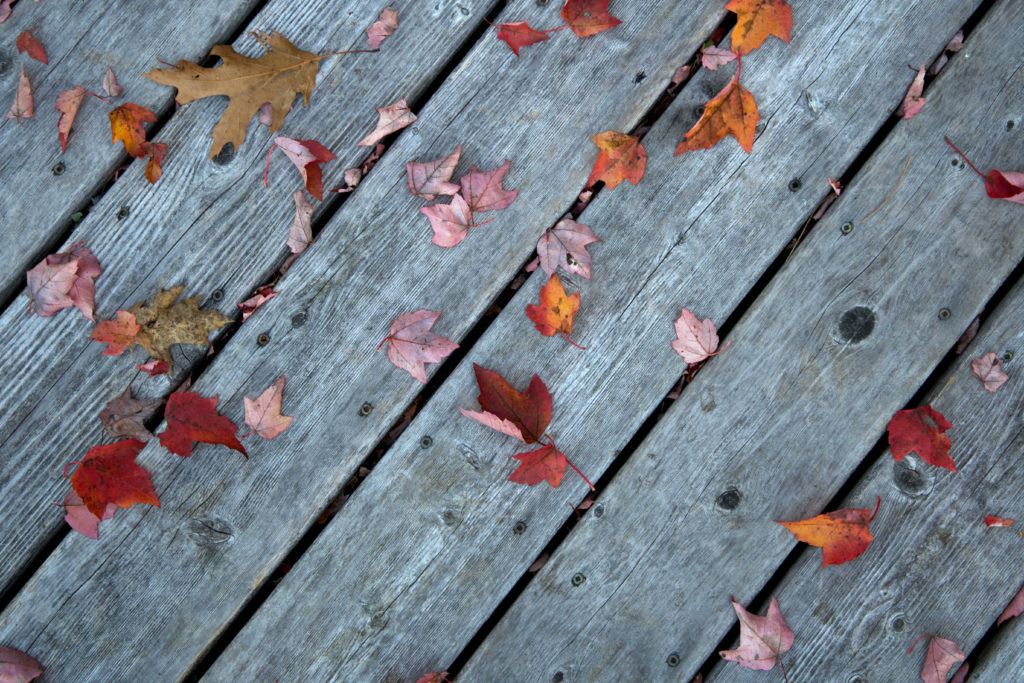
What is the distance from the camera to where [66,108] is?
5.72ft

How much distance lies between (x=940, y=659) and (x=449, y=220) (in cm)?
186

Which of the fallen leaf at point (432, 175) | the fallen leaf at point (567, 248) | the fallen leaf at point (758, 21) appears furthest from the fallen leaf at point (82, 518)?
the fallen leaf at point (758, 21)

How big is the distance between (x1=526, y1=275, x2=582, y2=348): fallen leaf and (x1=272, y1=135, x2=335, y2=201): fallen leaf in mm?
696

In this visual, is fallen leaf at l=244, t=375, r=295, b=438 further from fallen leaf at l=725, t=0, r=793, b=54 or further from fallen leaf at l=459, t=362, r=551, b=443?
fallen leaf at l=725, t=0, r=793, b=54

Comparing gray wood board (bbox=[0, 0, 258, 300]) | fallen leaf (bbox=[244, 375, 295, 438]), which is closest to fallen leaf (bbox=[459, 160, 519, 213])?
fallen leaf (bbox=[244, 375, 295, 438])

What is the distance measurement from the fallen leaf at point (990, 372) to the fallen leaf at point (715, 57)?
112cm

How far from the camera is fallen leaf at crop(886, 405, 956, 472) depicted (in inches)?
67.1

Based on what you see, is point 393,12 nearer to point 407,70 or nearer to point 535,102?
point 407,70

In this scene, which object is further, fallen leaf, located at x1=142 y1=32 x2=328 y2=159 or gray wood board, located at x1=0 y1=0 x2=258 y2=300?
gray wood board, located at x1=0 y1=0 x2=258 y2=300

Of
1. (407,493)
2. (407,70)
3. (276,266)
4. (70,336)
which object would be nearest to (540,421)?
(407,493)

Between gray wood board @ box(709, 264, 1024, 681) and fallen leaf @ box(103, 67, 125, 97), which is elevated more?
gray wood board @ box(709, 264, 1024, 681)

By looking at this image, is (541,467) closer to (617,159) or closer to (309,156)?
(617,159)

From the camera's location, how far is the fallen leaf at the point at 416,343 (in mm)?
1712

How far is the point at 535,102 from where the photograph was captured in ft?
5.73
